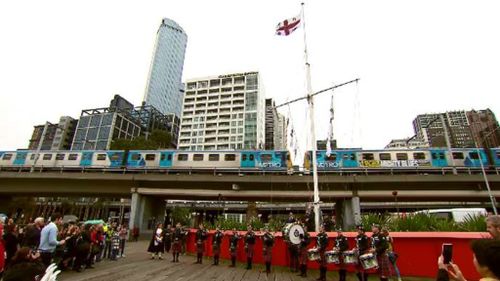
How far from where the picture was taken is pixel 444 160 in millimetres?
30578

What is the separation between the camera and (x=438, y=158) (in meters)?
30.7

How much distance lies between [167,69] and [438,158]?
16238 centimetres

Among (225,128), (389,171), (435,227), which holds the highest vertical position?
(225,128)

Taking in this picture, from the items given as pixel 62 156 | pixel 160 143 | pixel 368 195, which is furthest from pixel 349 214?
pixel 160 143

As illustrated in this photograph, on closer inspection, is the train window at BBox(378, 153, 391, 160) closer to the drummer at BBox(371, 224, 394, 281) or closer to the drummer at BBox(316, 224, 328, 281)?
the drummer at BBox(316, 224, 328, 281)

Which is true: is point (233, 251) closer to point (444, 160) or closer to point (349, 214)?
point (349, 214)

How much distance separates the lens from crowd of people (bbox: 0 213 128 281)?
Result: 461cm

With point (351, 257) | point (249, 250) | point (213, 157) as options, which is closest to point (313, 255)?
point (351, 257)

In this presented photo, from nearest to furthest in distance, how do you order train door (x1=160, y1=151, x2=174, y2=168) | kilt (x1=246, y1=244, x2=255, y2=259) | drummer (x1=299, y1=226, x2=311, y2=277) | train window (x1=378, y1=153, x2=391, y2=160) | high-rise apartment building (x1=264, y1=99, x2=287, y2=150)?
drummer (x1=299, y1=226, x2=311, y2=277), kilt (x1=246, y1=244, x2=255, y2=259), train window (x1=378, y1=153, x2=391, y2=160), train door (x1=160, y1=151, x2=174, y2=168), high-rise apartment building (x1=264, y1=99, x2=287, y2=150)

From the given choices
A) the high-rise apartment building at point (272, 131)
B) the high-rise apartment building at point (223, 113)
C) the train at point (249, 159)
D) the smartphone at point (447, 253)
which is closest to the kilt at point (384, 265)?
the smartphone at point (447, 253)

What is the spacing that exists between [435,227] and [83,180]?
3659cm

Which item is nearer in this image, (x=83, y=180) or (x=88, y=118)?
(x=83, y=180)

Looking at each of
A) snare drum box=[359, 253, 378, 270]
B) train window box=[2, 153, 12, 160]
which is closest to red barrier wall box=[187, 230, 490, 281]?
snare drum box=[359, 253, 378, 270]

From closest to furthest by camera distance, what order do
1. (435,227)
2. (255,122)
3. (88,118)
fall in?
(435,227), (255,122), (88,118)
